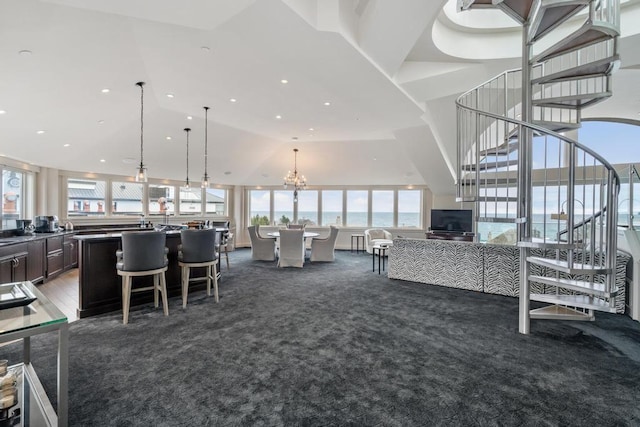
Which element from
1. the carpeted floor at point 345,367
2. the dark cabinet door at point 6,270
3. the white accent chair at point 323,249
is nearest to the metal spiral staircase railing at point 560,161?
the carpeted floor at point 345,367

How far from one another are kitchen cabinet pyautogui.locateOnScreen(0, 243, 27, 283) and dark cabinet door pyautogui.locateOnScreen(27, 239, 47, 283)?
6.3 inches

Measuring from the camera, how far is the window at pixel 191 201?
375 inches

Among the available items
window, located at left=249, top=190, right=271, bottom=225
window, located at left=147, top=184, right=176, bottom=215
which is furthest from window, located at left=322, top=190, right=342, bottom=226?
window, located at left=147, top=184, right=176, bottom=215

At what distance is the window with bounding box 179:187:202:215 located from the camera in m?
9.52

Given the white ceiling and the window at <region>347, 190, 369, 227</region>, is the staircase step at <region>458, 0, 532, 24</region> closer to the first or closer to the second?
Result: the white ceiling

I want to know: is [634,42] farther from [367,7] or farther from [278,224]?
[278,224]

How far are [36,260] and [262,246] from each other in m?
4.35

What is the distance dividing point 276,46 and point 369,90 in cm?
166

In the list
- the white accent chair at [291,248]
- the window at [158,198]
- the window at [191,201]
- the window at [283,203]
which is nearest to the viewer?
the white accent chair at [291,248]

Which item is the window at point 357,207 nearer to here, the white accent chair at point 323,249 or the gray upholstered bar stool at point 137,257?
the white accent chair at point 323,249

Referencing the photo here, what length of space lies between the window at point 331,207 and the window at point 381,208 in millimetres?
1216

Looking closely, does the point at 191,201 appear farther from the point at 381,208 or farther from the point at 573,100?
the point at 573,100

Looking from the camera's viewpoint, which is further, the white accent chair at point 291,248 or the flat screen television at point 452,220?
the flat screen television at point 452,220

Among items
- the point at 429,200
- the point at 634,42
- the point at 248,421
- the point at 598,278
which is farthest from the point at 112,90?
the point at 429,200
